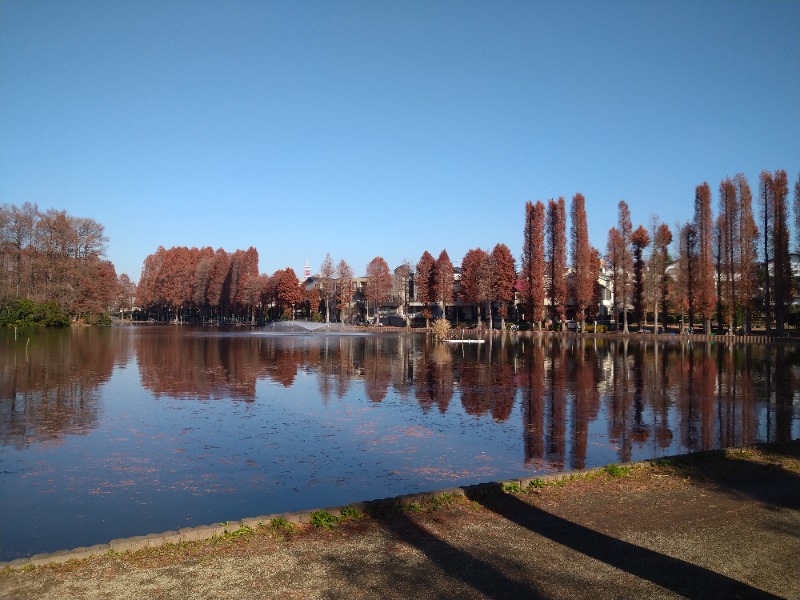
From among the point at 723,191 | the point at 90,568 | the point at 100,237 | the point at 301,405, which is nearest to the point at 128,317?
the point at 100,237

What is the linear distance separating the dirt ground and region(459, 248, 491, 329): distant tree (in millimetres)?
58478

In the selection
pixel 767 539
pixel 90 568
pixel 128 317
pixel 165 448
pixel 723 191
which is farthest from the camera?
pixel 128 317

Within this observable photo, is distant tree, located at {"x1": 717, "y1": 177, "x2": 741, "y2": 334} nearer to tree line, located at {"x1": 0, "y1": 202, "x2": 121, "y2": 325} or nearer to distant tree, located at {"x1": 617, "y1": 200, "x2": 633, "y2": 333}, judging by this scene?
distant tree, located at {"x1": 617, "y1": 200, "x2": 633, "y2": 333}

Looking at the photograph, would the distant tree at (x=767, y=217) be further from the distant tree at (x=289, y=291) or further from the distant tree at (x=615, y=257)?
the distant tree at (x=289, y=291)

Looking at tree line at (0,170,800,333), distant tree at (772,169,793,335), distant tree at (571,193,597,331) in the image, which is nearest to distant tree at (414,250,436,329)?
tree line at (0,170,800,333)

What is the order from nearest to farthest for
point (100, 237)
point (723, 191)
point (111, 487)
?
point (111, 487), point (723, 191), point (100, 237)

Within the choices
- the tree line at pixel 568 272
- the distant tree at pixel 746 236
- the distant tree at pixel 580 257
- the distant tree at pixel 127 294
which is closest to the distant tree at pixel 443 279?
the tree line at pixel 568 272

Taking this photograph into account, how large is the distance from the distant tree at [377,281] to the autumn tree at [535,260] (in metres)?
25.4

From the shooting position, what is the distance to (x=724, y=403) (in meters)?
16.7

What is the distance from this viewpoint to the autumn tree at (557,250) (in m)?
58.8

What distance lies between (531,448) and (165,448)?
271 inches

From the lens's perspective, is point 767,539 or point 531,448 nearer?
point 767,539

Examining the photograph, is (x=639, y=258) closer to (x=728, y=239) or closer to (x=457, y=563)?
(x=728, y=239)

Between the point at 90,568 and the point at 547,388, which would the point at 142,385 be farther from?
the point at 90,568
